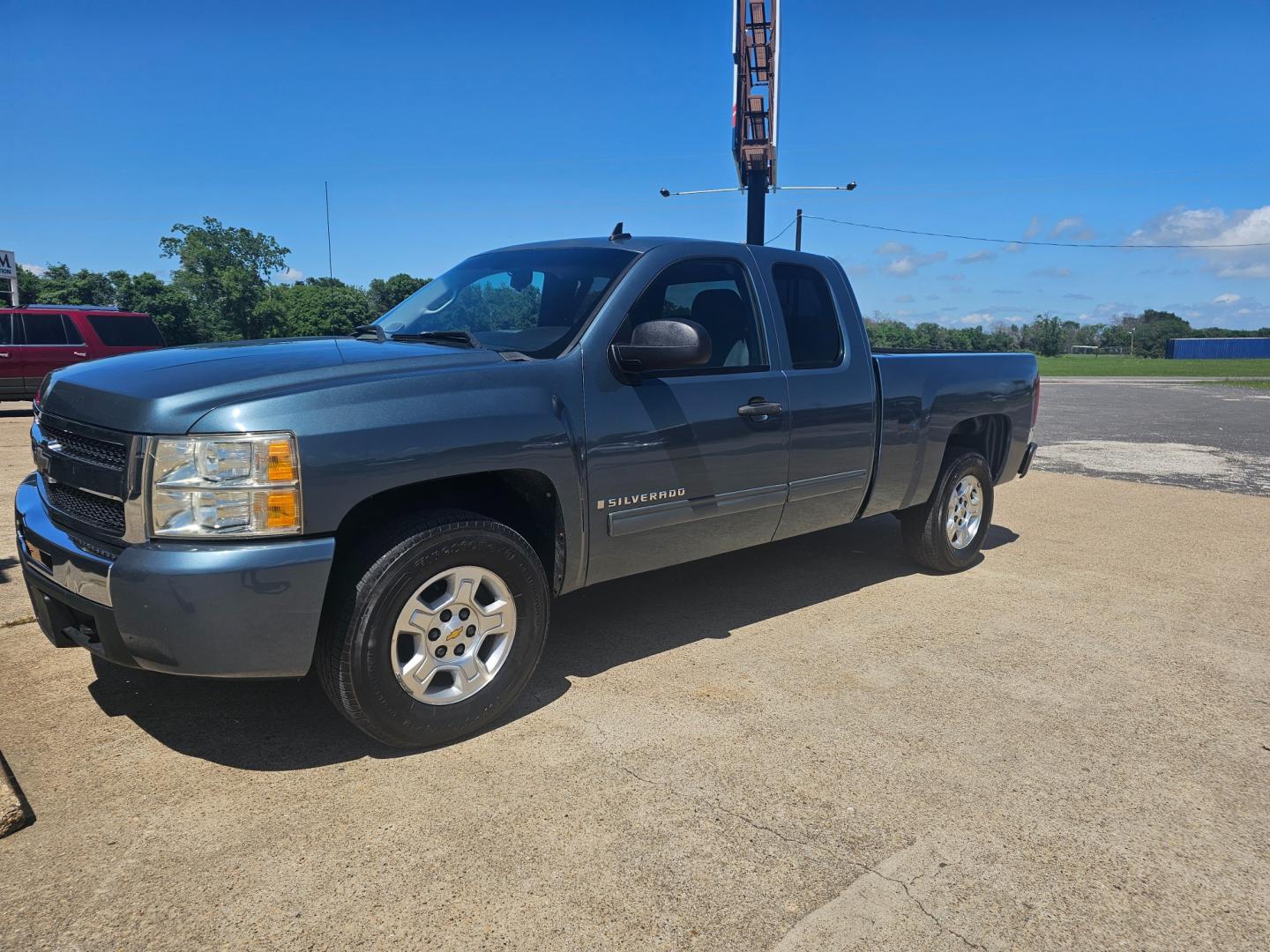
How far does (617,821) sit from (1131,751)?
1971mm

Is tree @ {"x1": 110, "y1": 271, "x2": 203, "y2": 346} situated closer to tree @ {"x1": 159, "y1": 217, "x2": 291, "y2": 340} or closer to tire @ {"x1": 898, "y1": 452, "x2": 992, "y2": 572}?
tree @ {"x1": 159, "y1": 217, "x2": 291, "y2": 340}

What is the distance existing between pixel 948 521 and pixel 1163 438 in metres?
10.7

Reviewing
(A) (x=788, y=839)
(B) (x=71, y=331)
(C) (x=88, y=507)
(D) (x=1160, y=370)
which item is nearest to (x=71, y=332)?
(B) (x=71, y=331)

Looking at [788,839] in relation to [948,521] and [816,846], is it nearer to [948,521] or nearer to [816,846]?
[816,846]

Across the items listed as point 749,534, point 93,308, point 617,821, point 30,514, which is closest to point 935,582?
point 749,534

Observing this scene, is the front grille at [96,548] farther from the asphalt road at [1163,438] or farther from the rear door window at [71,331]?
the rear door window at [71,331]

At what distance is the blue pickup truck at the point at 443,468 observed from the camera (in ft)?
9.04

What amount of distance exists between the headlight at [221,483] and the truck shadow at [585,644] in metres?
0.92

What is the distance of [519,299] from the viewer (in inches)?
160

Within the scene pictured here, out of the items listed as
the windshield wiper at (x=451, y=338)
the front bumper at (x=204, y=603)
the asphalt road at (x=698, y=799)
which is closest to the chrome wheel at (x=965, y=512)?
the asphalt road at (x=698, y=799)

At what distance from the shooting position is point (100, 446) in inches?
117

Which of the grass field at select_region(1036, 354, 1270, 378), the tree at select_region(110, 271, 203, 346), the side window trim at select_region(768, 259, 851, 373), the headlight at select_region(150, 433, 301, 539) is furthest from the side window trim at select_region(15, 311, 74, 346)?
the tree at select_region(110, 271, 203, 346)

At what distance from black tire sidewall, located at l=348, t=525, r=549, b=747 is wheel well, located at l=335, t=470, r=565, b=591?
197 mm

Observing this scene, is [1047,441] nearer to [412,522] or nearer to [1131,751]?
[1131,751]
